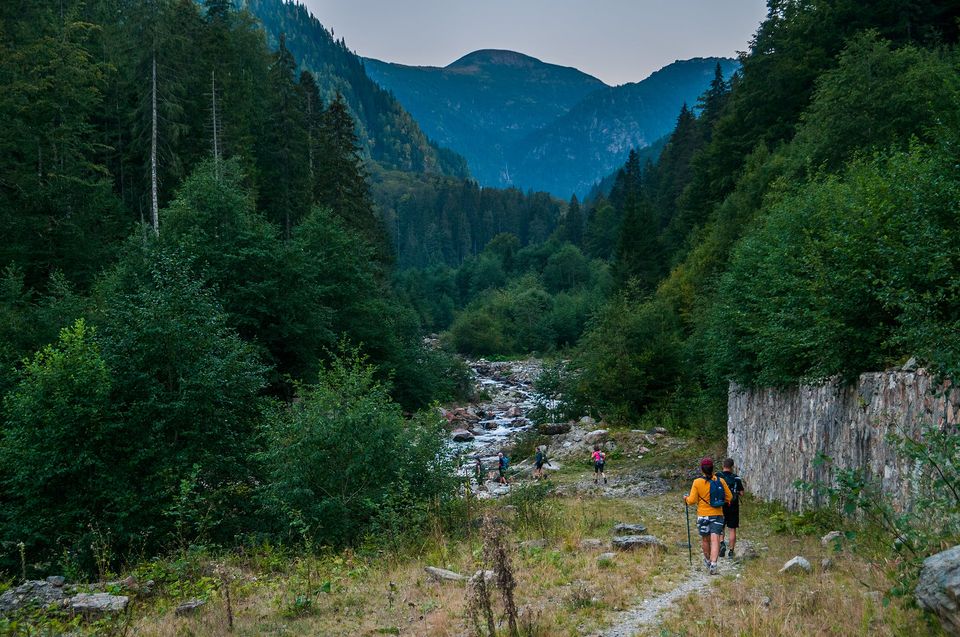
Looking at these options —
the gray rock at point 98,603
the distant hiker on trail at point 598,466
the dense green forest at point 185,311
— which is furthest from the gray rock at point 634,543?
the distant hiker on trail at point 598,466

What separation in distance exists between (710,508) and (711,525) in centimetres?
24

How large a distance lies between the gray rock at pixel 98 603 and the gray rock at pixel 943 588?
888 centimetres

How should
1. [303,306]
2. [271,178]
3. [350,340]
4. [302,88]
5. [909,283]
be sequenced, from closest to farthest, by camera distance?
[909,283] → [303,306] → [350,340] → [271,178] → [302,88]

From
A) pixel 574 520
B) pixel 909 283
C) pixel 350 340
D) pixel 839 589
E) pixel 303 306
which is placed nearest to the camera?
pixel 839 589

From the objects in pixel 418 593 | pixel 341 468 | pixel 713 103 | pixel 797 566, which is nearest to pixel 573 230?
pixel 713 103

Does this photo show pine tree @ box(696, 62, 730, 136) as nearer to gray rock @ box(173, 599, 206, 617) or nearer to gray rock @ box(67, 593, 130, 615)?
gray rock @ box(173, 599, 206, 617)

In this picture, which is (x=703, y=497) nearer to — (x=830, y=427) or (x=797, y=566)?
(x=797, y=566)

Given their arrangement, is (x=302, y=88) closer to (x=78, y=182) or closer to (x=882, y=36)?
(x=78, y=182)

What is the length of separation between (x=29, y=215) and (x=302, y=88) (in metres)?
26.7

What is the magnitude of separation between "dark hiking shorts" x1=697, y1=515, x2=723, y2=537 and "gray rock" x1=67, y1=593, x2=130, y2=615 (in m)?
7.87

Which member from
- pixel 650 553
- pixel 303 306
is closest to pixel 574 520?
pixel 650 553

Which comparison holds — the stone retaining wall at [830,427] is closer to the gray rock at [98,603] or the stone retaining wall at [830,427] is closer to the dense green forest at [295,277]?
the dense green forest at [295,277]

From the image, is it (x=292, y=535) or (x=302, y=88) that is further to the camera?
(x=302, y=88)

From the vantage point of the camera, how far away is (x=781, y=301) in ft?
48.2
